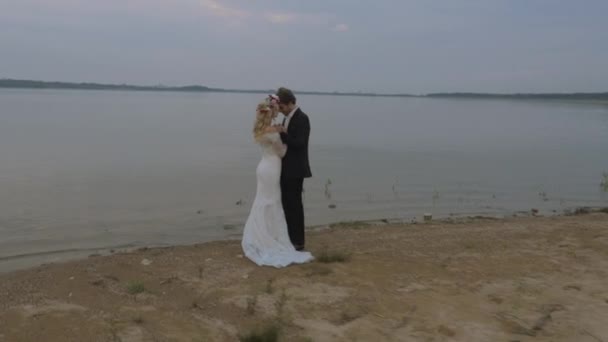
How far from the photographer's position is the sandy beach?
5352 millimetres

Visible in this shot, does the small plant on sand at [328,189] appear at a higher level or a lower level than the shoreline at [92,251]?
higher

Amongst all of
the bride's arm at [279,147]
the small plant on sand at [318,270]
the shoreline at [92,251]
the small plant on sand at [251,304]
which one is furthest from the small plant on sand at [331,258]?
the shoreline at [92,251]

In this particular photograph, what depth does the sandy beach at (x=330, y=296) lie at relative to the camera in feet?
17.6

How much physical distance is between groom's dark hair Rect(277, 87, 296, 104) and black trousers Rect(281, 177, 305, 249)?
102cm

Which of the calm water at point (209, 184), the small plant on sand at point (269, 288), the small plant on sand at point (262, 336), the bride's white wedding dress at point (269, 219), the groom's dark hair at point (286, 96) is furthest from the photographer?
the calm water at point (209, 184)

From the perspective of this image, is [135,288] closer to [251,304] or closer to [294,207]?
[251,304]

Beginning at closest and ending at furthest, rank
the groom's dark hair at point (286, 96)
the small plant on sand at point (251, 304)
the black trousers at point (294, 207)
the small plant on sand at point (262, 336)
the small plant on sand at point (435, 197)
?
1. the small plant on sand at point (262, 336)
2. the small plant on sand at point (251, 304)
3. the groom's dark hair at point (286, 96)
4. the black trousers at point (294, 207)
5. the small plant on sand at point (435, 197)

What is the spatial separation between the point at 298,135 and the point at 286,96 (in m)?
0.51

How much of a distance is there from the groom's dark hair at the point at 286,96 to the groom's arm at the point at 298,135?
0.25 meters

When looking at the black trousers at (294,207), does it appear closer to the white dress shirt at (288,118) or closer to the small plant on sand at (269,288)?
the white dress shirt at (288,118)

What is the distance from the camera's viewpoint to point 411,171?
21.1 meters

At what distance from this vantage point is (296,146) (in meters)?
7.62

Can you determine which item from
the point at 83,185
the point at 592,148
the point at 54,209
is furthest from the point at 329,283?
the point at 592,148

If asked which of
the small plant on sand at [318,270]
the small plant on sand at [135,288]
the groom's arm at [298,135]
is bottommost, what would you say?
the small plant on sand at [135,288]
